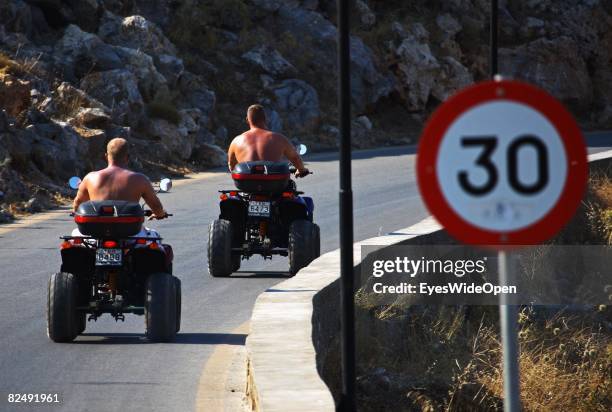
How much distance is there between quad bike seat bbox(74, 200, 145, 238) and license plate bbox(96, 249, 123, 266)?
0.15 metres

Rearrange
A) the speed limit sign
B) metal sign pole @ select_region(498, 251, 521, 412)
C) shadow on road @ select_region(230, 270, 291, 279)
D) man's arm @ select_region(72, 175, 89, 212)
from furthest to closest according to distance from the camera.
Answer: shadow on road @ select_region(230, 270, 291, 279)
man's arm @ select_region(72, 175, 89, 212)
metal sign pole @ select_region(498, 251, 521, 412)
the speed limit sign

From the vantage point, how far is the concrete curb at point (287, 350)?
7137 millimetres

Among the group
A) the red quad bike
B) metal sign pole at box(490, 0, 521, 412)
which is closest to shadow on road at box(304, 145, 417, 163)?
the red quad bike

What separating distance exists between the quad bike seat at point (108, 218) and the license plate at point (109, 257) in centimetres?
15

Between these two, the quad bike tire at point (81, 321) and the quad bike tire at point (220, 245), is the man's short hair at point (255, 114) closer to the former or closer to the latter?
the quad bike tire at point (220, 245)

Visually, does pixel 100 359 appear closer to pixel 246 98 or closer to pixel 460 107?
pixel 460 107

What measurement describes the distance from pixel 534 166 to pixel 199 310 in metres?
8.66

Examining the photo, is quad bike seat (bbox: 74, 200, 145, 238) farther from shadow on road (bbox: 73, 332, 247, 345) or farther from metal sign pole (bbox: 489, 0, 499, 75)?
metal sign pole (bbox: 489, 0, 499, 75)

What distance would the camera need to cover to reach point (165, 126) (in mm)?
31031

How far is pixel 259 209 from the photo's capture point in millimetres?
15047

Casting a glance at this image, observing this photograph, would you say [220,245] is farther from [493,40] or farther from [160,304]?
[160,304]

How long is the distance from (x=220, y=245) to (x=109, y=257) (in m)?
4.19

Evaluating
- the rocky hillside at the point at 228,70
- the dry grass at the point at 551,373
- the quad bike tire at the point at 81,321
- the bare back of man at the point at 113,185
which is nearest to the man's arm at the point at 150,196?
the bare back of man at the point at 113,185

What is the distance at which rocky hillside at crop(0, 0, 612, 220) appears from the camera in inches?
1067
